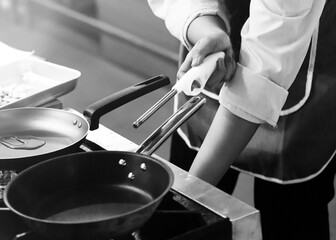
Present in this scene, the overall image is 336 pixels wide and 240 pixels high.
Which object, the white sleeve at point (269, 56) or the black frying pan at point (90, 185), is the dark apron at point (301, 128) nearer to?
the white sleeve at point (269, 56)

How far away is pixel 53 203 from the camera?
92 centimetres

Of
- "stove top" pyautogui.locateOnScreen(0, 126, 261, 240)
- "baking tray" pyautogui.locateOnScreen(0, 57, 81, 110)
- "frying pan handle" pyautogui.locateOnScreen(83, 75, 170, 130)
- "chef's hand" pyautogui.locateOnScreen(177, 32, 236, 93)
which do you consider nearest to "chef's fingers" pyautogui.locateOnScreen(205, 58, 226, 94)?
"chef's hand" pyautogui.locateOnScreen(177, 32, 236, 93)

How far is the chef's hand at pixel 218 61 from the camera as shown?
3.56ft

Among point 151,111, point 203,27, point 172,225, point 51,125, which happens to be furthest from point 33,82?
point 172,225

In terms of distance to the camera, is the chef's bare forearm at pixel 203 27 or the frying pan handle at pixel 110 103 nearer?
the frying pan handle at pixel 110 103

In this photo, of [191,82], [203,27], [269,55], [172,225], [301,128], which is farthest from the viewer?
[301,128]

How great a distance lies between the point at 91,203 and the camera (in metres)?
0.92

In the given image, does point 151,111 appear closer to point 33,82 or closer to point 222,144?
point 222,144

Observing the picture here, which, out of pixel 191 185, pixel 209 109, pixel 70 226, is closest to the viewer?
pixel 70 226

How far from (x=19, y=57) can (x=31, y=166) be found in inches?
26.8

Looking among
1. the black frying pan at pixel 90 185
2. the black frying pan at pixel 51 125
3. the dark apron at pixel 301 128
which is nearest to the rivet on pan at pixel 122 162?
the black frying pan at pixel 90 185

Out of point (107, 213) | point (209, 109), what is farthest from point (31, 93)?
point (107, 213)

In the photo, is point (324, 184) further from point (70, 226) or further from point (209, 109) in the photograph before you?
point (70, 226)

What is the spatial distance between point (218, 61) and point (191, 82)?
112 mm
